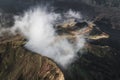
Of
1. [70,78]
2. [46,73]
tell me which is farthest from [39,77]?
[70,78]

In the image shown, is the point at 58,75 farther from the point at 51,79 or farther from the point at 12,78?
the point at 12,78

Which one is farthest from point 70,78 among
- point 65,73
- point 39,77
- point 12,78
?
point 12,78

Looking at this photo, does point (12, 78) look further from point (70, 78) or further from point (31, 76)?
point (70, 78)

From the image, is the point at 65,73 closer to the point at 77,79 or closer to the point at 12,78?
the point at 77,79

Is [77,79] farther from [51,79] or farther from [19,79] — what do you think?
[19,79]

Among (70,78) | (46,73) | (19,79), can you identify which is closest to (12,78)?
(19,79)
